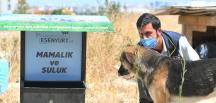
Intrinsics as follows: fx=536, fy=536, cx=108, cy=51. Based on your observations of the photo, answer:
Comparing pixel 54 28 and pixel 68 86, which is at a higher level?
pixel 54 28

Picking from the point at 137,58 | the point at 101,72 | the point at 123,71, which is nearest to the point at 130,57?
the point at 137,58

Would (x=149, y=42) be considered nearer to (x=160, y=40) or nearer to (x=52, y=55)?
(x=160, y=40)

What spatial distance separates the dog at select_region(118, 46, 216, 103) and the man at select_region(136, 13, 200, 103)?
114 mm

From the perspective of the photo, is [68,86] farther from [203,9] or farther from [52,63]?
[203,9]

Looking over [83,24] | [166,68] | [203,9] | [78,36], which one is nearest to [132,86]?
[203,9]

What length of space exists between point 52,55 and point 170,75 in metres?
1.36

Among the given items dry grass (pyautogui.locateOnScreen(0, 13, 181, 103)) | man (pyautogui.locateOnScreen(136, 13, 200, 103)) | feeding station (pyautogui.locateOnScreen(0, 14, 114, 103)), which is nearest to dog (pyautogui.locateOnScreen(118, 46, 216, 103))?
man (pyautogui.locateOnScreen(136, 13, 200, 103))

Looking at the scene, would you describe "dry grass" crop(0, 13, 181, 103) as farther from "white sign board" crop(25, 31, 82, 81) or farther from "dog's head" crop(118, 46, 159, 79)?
"white sign board" crop(25, 31, 82, 81)

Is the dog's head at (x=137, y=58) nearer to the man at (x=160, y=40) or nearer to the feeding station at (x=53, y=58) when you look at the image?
the man at (x=160, y=40)

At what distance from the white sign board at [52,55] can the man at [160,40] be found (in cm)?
82

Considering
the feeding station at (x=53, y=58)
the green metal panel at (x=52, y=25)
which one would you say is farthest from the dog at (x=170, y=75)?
the green metal panel at (x=52, y=25)

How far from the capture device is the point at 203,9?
764cm

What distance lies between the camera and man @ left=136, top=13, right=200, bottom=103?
6004 mm

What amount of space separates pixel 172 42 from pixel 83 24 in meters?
1.50
